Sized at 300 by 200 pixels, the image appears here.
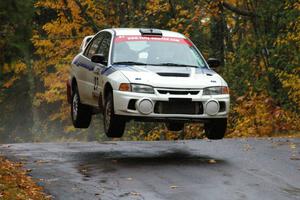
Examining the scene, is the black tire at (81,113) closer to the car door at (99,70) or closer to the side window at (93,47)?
the side window at (93,47)

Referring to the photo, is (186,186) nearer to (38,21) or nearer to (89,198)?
(89,198)

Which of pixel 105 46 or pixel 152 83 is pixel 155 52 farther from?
pixel 152 83

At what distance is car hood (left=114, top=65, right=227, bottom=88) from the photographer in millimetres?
12344

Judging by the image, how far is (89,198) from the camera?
9.27 meters

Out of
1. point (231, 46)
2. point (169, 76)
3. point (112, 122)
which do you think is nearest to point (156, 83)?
point (169, 76)

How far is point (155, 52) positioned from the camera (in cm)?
1390

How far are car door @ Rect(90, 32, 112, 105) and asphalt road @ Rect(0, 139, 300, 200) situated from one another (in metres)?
→ 1.05

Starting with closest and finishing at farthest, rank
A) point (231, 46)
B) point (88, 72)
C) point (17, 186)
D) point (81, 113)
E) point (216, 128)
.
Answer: point (17, 186), point (216, 128), point (88, 72), point (81, 113), point (231, 46)

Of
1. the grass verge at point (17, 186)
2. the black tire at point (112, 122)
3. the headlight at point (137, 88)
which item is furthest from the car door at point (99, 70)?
the grass verge at point (17, 186)

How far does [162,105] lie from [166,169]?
123 cm

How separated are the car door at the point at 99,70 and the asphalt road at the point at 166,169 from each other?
1045 mm

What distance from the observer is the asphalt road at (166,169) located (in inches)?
383

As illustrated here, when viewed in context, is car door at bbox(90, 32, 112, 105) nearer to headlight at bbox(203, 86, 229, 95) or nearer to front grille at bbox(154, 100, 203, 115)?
front grille at bbox(154, 100, 203, 115)

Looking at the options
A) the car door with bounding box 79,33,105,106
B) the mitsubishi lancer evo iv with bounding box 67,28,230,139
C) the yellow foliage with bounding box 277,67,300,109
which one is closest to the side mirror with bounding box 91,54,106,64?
the mitsubishi lancer evo iv with bounding box 67,28,230,139
